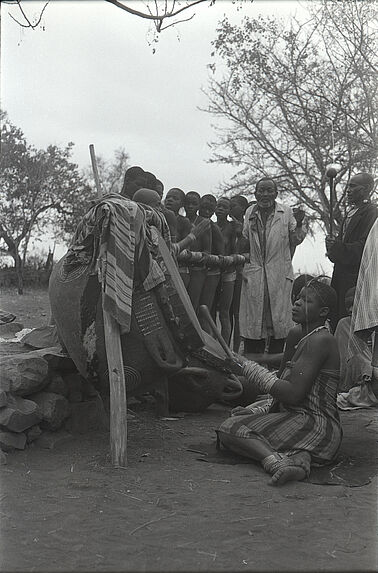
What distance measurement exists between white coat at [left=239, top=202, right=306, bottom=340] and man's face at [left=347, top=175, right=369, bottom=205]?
968 millimetres

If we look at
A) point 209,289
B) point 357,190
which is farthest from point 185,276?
point 357,190

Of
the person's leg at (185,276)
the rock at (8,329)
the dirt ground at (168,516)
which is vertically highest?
the person's leg at (185,276)

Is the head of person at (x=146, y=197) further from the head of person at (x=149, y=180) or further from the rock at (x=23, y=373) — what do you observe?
the rock at (x=23, y=373)

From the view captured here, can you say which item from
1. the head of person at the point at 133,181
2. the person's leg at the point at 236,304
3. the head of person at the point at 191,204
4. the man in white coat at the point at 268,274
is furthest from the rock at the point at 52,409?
the head of person at the point at 191,204

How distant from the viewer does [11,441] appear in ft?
12.8

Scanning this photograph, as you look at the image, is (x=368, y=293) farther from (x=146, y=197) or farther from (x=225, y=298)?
(x=225, y=298)

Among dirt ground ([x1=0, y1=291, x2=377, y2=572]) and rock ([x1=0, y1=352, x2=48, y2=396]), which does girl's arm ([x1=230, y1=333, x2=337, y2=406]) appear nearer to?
dirt ground ([x1=0, y1=291, x2=377, y2=572])

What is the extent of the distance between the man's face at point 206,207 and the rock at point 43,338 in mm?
2552

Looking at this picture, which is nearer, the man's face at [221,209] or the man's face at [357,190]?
the man's face at [357,190]

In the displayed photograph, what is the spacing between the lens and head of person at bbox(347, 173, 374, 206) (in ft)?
18.7

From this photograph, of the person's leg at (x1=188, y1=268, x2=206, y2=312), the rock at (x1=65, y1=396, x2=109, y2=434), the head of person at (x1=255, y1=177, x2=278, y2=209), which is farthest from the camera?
the person's leg at (x1=188, y1=268, x2=206, y2=312)

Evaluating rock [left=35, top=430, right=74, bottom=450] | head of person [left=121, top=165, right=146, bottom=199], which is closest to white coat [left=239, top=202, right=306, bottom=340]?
head of person [left=121, top=165, right=146, bottom=199]

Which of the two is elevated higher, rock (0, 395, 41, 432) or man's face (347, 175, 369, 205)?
man's face (347, 175, 369, 205)

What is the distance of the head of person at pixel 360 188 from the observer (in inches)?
225
